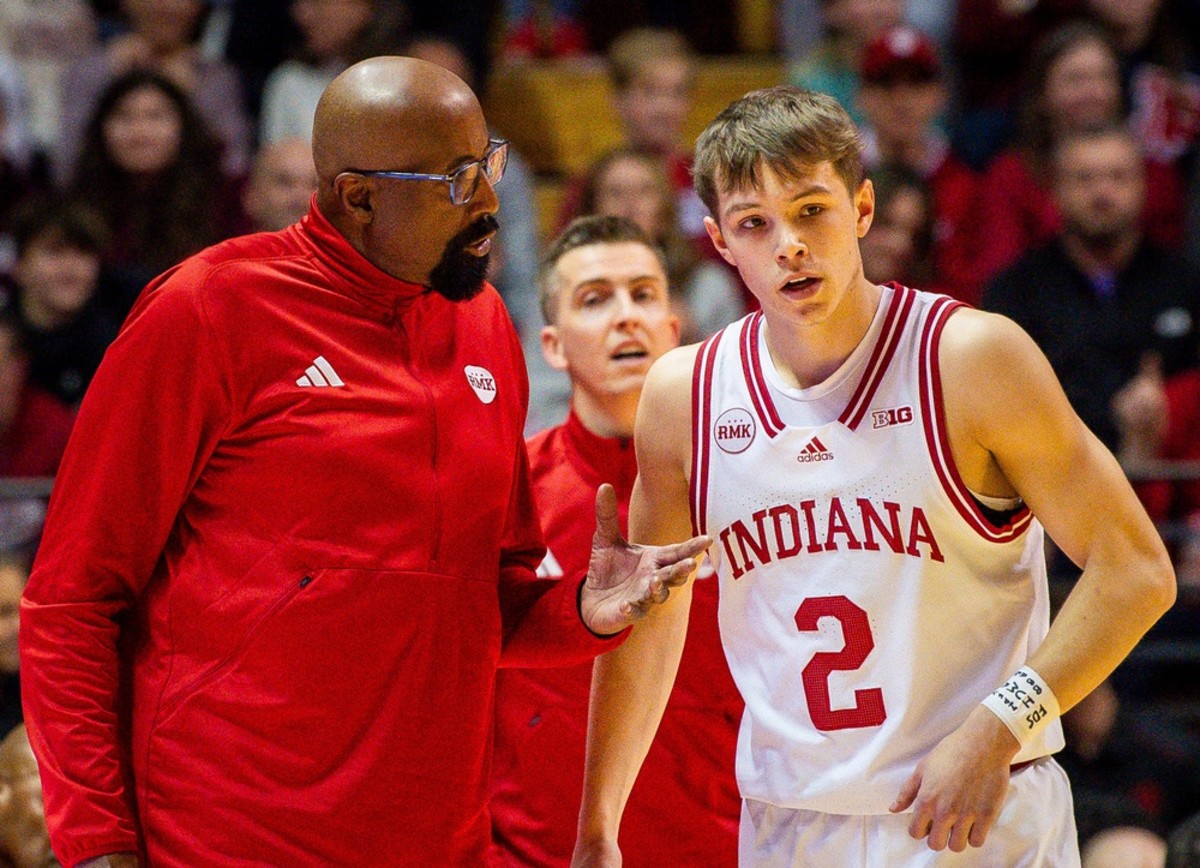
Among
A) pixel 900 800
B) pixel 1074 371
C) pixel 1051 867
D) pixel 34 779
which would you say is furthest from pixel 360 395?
pixel 1074 371

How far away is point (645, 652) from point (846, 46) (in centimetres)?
575

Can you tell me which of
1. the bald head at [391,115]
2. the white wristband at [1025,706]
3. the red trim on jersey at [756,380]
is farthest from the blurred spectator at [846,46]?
the white wristband at [1025,706]

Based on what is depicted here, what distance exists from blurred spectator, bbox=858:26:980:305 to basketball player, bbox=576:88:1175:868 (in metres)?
4.62

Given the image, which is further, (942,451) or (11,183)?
(11,183)

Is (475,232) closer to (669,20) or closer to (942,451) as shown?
(942,451)

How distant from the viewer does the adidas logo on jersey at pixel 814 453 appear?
10.7ft

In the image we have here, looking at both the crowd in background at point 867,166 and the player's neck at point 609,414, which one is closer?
the player's neck at point 609,414

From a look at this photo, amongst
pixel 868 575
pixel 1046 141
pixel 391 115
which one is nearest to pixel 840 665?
pixel 868 575

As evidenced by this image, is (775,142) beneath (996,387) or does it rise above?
above

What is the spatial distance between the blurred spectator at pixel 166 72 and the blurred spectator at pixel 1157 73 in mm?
4225

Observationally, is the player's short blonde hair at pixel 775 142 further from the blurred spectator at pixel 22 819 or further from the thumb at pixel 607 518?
the blurred spectator at pixel 22 819

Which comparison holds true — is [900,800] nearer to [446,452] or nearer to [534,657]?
[534,657]

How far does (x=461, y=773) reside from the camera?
3252 mm

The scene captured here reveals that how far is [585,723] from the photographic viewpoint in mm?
4137
